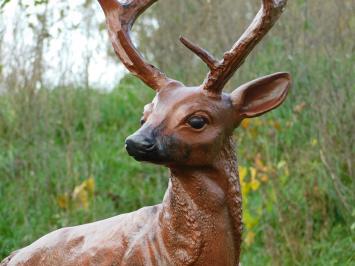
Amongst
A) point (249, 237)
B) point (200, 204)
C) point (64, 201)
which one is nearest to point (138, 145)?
point (200, 204)

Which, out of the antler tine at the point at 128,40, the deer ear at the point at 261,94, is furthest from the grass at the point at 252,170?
the antler tine at the point at 128,40

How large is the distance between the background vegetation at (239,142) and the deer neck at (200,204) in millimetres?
2646

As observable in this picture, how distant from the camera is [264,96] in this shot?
10.6 feet

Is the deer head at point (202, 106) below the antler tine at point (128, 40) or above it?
below

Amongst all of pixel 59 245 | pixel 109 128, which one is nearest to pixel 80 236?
pixel 59 245

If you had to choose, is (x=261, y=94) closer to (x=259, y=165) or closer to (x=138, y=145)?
(x=138, y=145)

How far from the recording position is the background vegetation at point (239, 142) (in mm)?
5875

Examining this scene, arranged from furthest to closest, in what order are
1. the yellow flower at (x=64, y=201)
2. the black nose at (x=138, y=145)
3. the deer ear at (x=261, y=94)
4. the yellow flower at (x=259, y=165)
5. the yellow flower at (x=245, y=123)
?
the yellow flower at (x=64, y=201)
the yellow flower at (x=245, y=123)
the yellow flower at (x=259, y=165)
the deer ear at (x=261, y=94)
the black nose at (x=138, y=145)

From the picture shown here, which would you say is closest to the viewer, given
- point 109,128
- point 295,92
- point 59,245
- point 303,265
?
point 59,245

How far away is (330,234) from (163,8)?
261cm

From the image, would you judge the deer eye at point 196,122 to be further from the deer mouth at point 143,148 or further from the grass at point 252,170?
the grass at point 252,170

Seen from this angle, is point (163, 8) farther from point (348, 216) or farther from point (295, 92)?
point (348, 216)

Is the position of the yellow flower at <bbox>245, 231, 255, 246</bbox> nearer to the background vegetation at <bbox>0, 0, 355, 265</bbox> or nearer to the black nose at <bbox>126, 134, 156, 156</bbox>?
the background vegetation at <bbox>0, 0, 355, 265</bbox>

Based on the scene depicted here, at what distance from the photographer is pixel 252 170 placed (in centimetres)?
591
